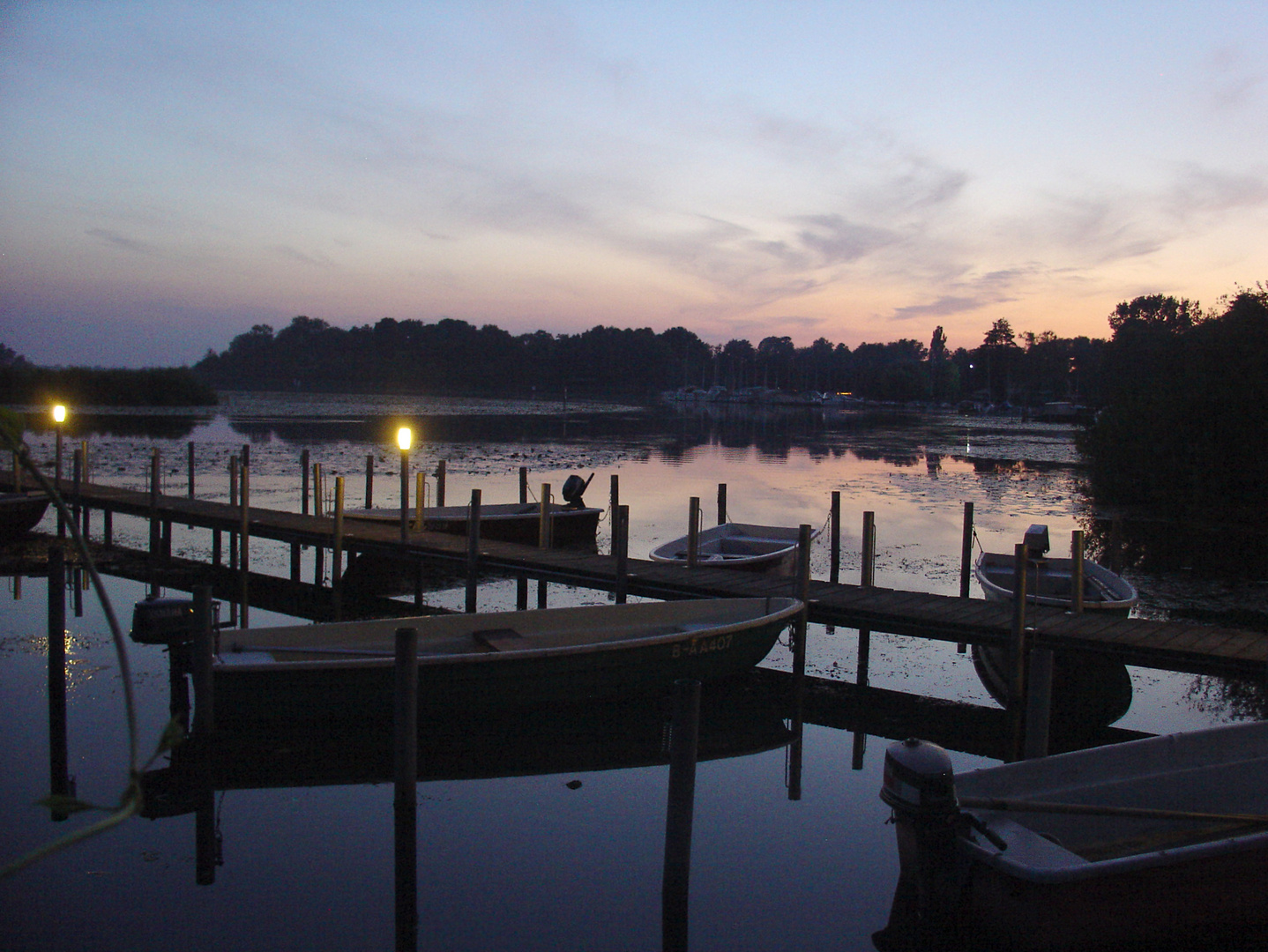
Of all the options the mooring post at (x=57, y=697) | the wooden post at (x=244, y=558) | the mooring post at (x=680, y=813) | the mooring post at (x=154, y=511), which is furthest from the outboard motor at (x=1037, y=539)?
the mooring post at (x=154, y=511)

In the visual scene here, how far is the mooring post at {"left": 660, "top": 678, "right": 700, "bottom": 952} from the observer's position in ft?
19.2

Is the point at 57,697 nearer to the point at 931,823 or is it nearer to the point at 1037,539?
the point at 931,823

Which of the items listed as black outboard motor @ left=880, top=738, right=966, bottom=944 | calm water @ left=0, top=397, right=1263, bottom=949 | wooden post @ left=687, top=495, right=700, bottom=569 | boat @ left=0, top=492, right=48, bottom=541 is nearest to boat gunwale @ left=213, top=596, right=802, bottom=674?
calm water @ left=0, top=397, right=1263, bottom=949

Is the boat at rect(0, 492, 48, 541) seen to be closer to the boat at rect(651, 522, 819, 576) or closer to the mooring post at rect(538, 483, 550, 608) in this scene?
the mooring post at rect(538, 483, 550, 608)

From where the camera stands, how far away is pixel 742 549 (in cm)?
1638

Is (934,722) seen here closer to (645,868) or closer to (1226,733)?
(1226,733)

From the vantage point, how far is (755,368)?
178 m

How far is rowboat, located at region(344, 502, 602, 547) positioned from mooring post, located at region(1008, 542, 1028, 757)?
30.0ft

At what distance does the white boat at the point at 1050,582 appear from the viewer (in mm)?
11344

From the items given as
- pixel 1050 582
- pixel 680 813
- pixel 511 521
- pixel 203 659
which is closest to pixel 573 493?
pixel 511 521

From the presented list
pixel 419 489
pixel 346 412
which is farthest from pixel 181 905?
pixel 346 412

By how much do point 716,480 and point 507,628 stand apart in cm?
2511

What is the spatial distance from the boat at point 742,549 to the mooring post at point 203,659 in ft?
23.2

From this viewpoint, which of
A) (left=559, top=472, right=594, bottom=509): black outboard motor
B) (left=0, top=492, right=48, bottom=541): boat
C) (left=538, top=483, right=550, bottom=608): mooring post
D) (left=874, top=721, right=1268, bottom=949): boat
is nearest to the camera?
(left=874, top=721, right=1268, bottom=949): boat
